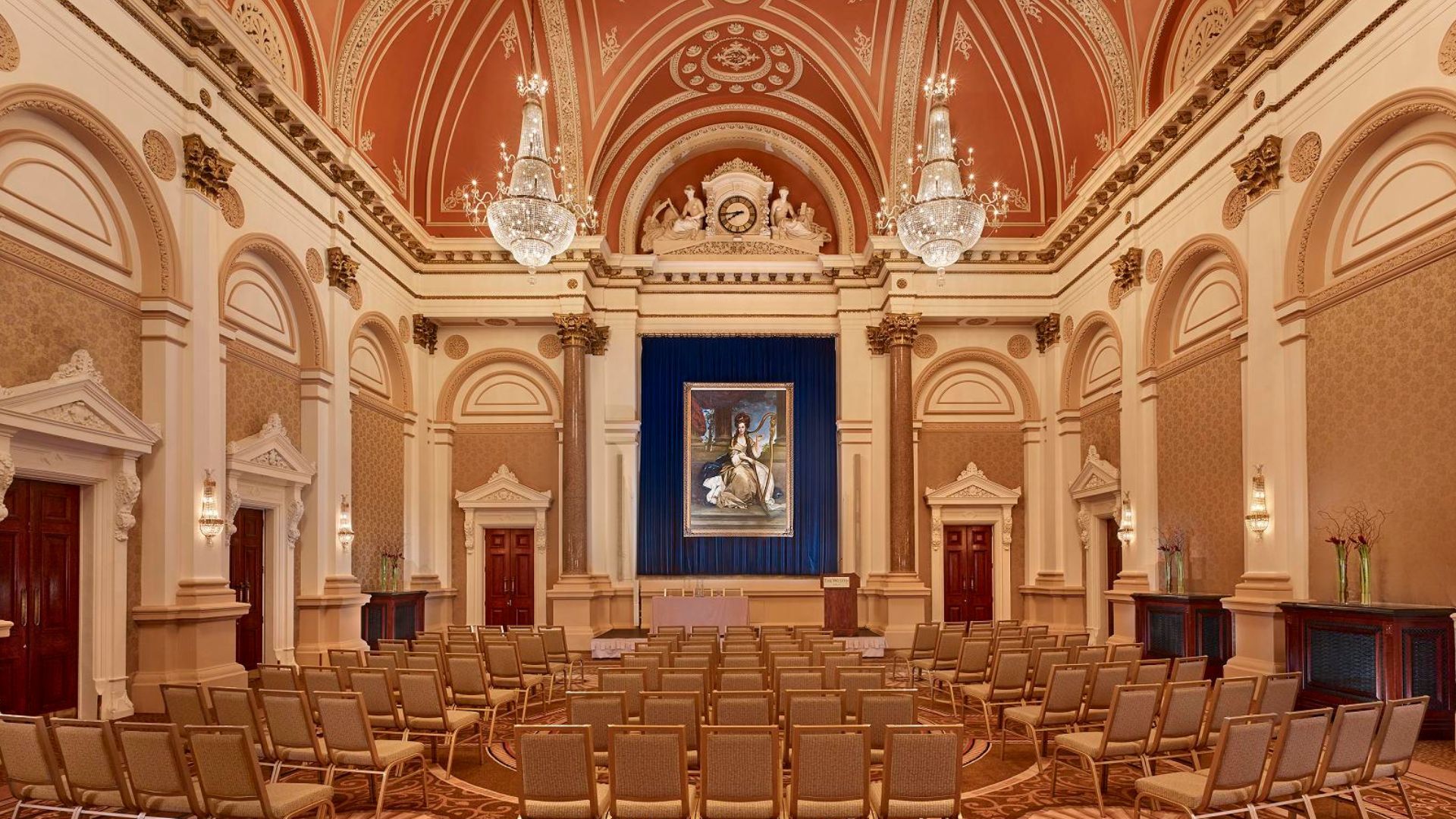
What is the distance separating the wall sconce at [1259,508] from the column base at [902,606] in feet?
25.7

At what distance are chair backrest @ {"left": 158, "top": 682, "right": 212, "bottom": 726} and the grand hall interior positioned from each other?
5cm

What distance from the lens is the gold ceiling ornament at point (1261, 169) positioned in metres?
11.1

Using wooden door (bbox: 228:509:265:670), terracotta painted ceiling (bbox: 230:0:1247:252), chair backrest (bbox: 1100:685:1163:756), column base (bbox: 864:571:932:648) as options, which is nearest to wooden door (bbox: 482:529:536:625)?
terracotta painted ceiling (bbox: 230:0:1247:252)

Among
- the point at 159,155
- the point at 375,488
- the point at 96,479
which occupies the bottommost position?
the point at 375,488

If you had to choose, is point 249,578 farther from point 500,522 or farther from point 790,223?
point 790,223

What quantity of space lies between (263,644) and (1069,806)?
33.6 ft

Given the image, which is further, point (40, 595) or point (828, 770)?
point (40, 595)

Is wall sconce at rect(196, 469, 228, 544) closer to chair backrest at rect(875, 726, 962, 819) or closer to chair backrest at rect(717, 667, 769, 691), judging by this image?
chair backrest at rect(717, 667, 769, 691)

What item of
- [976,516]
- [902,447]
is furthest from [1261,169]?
[976,516]

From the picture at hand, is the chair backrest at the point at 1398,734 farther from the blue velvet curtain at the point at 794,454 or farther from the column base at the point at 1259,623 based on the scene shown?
the blue velvet curtain at the point at 794,454

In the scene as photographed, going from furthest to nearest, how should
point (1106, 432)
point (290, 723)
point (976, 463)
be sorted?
point (976, 463) → point (1106, 432) → point (290, 723)

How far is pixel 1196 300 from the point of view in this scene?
45.1 ft

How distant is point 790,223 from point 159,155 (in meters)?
12.8

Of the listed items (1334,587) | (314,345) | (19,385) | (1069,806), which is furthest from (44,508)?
(1334,587)
